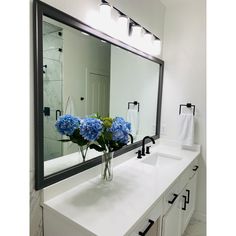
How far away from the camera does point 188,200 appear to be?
1915mm

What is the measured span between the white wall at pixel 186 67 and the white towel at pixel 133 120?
50 cm

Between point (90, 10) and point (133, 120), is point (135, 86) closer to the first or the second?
point (133, 120)

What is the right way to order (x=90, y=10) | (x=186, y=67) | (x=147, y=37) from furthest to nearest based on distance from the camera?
(x=186, y=67) < (x=147, y=37) < (x=90, y=10)

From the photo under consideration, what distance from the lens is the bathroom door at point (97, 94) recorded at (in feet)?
4.65

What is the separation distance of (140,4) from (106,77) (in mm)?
870

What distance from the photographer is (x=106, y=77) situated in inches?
64.2

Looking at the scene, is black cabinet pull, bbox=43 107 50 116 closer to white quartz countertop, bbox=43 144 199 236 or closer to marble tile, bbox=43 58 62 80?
marble tile, bbox=43 58 62 80

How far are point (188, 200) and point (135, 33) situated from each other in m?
1.72

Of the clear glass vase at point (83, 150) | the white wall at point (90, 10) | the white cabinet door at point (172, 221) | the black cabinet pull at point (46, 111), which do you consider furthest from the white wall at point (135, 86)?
the white cabinet door at point (172, 221)

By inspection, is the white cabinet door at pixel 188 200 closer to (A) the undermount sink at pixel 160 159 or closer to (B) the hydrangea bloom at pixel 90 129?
(A) the undermount sink at pixel 160 159
